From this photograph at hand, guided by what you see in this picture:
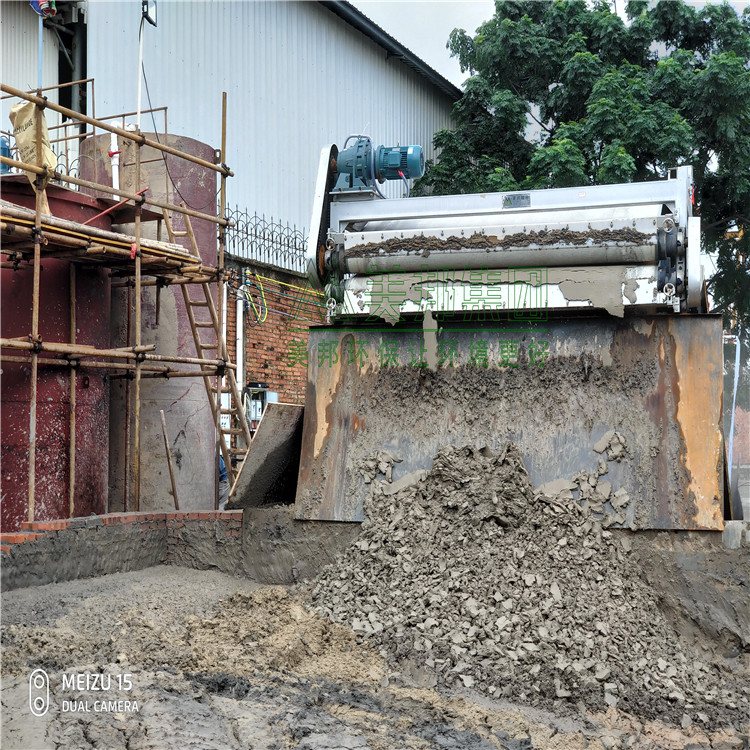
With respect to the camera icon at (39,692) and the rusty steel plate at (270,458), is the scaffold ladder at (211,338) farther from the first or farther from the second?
the camera icon at (39,692)

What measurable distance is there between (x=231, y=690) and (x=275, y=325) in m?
→ 9.53

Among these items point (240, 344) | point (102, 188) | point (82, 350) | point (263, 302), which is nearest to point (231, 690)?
point (82, 350)

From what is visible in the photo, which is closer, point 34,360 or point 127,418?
point 34,360

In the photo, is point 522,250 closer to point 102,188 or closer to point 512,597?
point 512,597

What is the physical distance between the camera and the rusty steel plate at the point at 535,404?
4969 mm

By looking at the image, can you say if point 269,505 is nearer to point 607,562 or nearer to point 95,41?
point 607,562

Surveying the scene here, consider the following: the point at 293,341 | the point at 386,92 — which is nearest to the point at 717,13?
the point at 386,92

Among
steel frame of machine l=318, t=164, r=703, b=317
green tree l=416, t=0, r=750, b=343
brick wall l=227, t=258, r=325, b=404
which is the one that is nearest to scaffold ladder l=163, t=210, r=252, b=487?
steel frame of machine l=318, t=164, r=703, b=317

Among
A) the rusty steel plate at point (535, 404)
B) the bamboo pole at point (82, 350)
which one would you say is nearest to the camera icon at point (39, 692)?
the rusty steel plate at point (535, 404)

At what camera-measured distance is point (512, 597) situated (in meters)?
4.45

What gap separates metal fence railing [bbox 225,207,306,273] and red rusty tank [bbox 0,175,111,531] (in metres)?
4.92

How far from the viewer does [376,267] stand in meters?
5.61

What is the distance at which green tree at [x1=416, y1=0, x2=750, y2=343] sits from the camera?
41.9ft

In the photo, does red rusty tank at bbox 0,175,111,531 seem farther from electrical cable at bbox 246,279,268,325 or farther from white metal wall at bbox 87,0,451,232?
electrical cable at bbox 246,279,268,325
